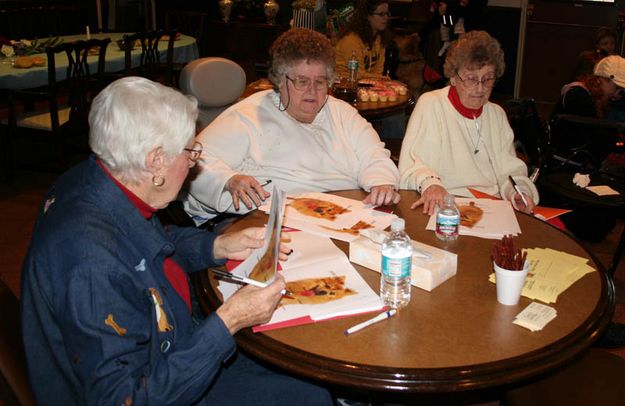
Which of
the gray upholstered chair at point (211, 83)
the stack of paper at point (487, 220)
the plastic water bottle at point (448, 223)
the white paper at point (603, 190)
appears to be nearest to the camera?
the plastic water bottle at point (448, 223)

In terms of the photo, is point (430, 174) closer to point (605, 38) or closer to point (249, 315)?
point (249, 315)

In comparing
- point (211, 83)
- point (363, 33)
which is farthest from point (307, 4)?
→ point (211, 83)

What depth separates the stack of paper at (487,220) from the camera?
1.96 metres

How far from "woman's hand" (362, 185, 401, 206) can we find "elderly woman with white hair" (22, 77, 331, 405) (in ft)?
2.88

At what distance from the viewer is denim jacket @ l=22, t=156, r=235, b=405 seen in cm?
117

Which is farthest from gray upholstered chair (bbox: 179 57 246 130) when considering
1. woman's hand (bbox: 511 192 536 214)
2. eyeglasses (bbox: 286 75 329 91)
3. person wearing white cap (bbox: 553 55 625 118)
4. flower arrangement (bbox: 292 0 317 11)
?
flower arrangement (bbox: 292 0 317 11)

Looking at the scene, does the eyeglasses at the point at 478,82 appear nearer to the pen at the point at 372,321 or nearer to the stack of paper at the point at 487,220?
the stack of paper at the point at 487,220

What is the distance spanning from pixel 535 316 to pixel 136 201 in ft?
3.27

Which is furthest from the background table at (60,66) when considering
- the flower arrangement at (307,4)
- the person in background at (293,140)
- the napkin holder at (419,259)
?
the napkin holder at (419,259)

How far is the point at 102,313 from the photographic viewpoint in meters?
1.17

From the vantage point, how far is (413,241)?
1.83 metres

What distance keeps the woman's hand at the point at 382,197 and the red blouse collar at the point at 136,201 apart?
95 cm

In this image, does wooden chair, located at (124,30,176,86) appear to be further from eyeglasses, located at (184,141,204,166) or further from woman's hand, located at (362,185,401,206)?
eyeglasses, located at (184,141,204,166)

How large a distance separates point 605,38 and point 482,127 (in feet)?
9.81
